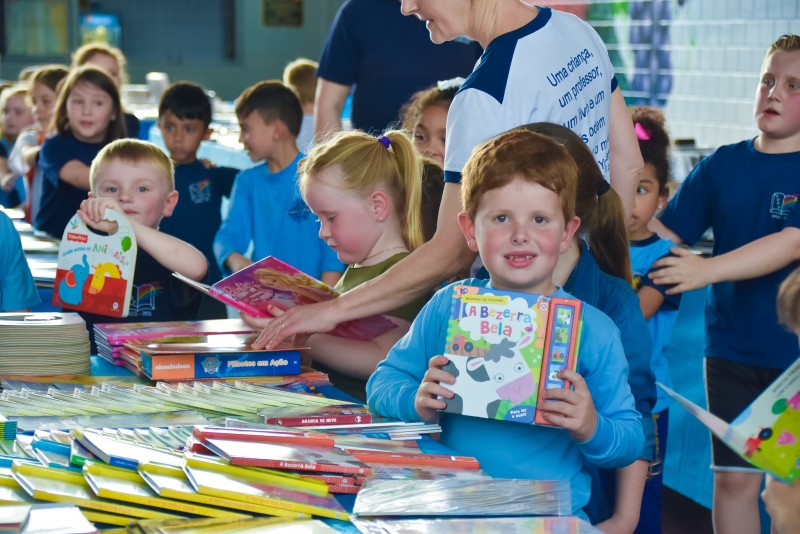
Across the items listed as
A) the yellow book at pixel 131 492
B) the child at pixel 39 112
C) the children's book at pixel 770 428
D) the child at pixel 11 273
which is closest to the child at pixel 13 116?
the child at pixel 39 112

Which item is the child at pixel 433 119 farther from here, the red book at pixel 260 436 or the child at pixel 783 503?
the child at pixel 783 503

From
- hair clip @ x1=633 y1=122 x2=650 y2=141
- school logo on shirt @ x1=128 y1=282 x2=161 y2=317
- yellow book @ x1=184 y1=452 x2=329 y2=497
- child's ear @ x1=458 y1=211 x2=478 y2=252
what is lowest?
school logo on shirt @ x1=128 y1=282 x2=161 y2=317

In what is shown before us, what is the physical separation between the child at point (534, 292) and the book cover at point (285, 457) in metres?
0.22

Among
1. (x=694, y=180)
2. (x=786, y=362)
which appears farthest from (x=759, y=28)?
(x=786, y=362)

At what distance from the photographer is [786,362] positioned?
3.04 m

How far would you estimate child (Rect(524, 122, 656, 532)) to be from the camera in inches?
82.7

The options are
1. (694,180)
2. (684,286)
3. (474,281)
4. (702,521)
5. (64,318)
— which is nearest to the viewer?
(474,281)

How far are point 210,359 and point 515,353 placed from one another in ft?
2.65

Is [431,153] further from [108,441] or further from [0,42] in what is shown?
[0,42]

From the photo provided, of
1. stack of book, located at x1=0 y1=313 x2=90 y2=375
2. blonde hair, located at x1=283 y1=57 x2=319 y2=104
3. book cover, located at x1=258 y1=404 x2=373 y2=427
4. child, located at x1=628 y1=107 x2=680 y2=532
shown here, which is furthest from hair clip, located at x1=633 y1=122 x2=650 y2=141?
blonde hair, located at x1=283 y1=57 x2=319 y2=104

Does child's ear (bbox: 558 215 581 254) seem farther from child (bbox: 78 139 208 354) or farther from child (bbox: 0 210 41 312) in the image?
child (bbox: 0 210 41 312)

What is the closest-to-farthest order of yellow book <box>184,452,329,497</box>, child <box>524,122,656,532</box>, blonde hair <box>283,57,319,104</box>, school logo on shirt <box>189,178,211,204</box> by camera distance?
yellow book <box>184,452,329,497</box> < child <box>524,122,656,532</box> < school logo on shirt <box>189,178,211,204</box> < blonde hair <box>283,57,319,104</box>

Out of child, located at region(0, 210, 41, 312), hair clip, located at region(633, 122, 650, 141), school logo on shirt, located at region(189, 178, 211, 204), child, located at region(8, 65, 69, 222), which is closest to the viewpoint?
child, located at region(0, 210, 41, 312)

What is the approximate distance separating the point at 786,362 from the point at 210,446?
6.34 feet
